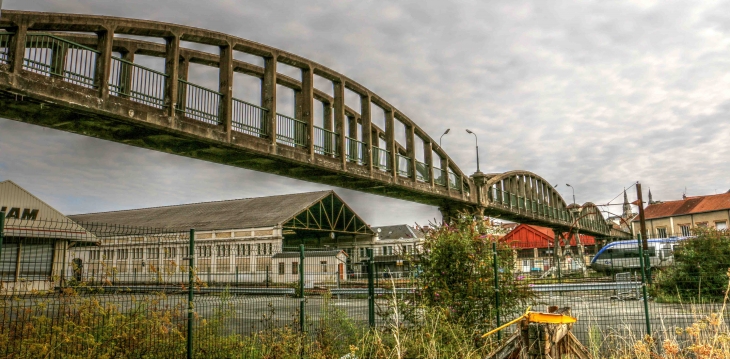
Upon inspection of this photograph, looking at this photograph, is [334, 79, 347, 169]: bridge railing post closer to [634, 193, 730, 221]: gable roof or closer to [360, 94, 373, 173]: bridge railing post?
[360, 94, 373, 173]: bridge railing post

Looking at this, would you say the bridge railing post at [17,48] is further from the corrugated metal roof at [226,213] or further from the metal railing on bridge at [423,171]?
the corrugated metal roof at [226,213]

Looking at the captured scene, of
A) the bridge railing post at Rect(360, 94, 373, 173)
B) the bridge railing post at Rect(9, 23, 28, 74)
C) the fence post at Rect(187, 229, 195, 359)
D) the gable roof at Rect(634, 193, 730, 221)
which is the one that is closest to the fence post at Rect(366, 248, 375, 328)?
the fence post at Rect(187, 229, 195, 359)

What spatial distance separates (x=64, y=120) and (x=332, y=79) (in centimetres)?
1009

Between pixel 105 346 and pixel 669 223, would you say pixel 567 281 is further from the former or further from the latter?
pixel 669 223

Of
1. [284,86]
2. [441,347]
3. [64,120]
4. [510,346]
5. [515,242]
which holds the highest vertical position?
[284,86]

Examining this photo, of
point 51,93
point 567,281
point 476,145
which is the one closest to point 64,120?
point 51,93

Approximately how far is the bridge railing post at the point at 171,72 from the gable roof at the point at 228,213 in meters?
26.1

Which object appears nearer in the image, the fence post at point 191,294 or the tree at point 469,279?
the fence post at point 191,294

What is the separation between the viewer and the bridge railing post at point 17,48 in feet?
35.2

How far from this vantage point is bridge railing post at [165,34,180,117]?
13531 mm

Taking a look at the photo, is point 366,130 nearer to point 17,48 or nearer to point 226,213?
point 17,48

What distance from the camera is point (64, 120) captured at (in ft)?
40.8

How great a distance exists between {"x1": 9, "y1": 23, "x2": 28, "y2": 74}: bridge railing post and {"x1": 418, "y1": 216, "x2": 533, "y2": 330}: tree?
931 cm

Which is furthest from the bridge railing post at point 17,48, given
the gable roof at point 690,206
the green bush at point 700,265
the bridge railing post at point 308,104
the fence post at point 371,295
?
the gable roof at point 690,206
